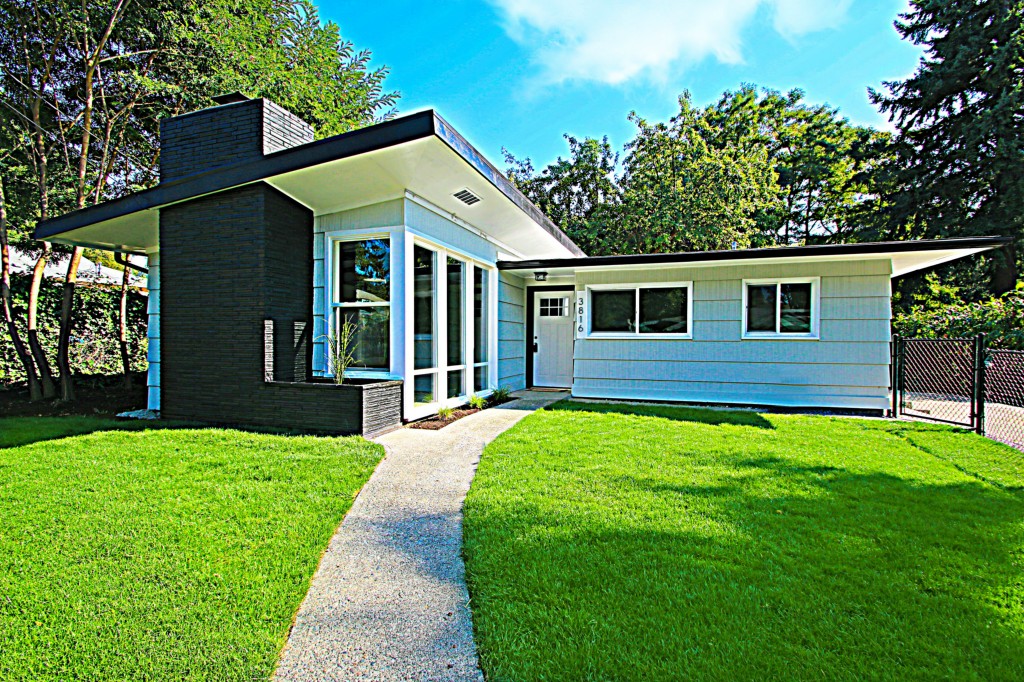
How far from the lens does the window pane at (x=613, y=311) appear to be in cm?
A: 959

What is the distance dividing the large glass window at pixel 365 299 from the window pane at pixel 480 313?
7.23 feet

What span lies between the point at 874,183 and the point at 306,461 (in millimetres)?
21750

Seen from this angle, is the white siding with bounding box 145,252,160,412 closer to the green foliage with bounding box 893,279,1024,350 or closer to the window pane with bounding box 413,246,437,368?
the window pane with bounding box 413,246,437,368

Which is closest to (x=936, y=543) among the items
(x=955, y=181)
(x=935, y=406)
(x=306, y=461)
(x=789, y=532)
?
(x=789, y=532)

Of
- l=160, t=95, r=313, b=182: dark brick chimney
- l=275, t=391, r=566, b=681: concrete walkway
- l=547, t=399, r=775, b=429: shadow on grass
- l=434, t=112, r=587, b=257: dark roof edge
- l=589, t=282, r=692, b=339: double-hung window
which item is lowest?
l=275, t=391, r=566, b=681: concrete walkway

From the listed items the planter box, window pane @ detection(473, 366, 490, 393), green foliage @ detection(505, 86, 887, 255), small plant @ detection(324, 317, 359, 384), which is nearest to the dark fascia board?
window pane @ detection(473, 366, 490, 393)

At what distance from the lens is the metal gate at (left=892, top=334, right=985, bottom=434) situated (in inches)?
274

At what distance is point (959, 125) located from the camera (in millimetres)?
16188

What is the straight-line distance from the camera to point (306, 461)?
4742 mm

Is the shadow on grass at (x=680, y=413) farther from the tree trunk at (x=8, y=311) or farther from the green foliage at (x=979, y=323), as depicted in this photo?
the tree trunk at (x=8, y=311)

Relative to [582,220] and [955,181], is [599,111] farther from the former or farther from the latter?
[955,181]

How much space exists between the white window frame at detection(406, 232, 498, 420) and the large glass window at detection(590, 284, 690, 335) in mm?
1997

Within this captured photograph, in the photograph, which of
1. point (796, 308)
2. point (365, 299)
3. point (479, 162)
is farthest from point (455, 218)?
point (796, 308)

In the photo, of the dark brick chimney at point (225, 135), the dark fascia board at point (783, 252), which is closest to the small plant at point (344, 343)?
the dark brick chimney at point (225, 135)
